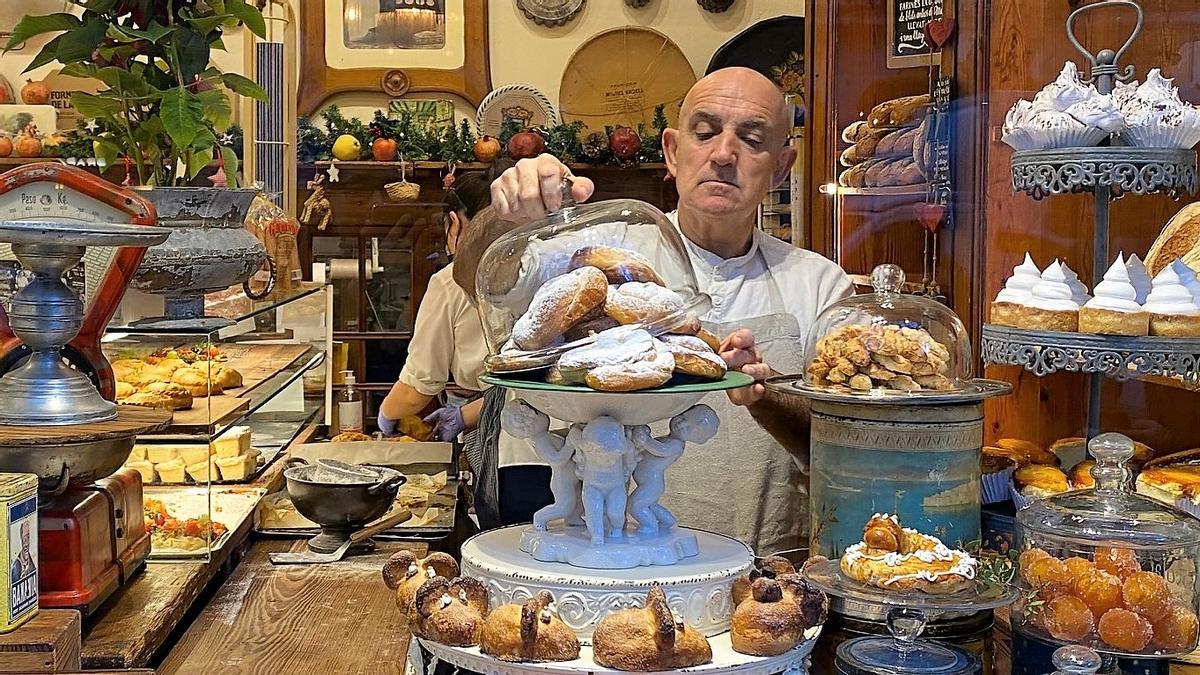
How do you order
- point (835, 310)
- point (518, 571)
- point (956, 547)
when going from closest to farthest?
point (518, 571) → point (956, 547) → point (835, 310)

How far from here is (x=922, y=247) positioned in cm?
388

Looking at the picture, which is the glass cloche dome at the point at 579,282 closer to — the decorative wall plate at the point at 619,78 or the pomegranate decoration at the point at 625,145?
the pomegranate decoration at the point at 625,145

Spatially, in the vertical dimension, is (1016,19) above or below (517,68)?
below

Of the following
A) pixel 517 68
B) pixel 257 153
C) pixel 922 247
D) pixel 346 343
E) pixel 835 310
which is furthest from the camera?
pixel 517 68

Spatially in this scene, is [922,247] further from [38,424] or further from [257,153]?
[38,424]

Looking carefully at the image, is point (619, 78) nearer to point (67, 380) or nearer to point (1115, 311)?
point (1115, 311)

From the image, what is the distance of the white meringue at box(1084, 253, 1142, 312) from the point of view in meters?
1.85

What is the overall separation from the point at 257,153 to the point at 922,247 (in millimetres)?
2339

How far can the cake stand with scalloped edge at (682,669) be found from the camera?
1.32m

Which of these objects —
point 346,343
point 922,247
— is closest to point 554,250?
point 922,247

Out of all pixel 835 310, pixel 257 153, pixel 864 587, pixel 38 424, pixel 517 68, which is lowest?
pixel 864 587

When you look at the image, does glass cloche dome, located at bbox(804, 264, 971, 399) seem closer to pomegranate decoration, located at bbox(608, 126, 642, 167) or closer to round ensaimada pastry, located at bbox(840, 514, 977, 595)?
round ensaimada pastry, located at bbox(840, 514, 977, 595)

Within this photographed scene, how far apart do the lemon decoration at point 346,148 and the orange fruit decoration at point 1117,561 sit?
5533 mm

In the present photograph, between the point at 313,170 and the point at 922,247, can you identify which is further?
the point at 313,170
